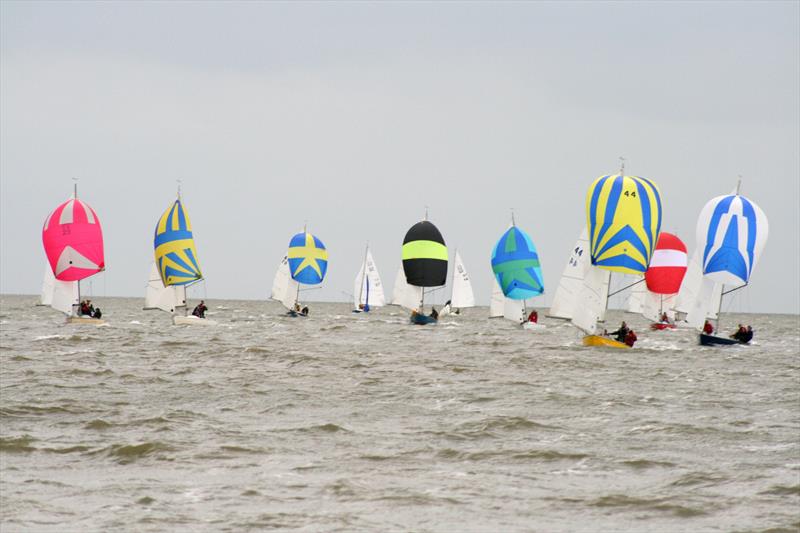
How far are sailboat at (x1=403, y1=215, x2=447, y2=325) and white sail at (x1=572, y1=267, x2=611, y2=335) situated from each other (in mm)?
25065

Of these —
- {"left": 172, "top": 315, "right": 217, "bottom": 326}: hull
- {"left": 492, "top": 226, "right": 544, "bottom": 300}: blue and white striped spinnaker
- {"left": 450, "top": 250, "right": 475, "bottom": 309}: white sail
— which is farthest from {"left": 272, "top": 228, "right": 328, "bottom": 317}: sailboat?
{"left": 492, "top": 226, "right": 544, "bottom": 300}: blue and white striped spinnaker

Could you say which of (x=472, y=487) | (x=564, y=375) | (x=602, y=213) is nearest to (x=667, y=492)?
(x=472, y=487)

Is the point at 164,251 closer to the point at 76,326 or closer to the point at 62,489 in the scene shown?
the point at 76,326

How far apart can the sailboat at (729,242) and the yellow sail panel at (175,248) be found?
27930 millimetres

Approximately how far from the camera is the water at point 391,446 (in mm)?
12805

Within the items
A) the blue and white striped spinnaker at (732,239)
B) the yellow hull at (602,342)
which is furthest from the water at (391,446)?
the blue and white striped spinnaker at (732,239)

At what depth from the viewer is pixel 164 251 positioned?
5978 centimetres

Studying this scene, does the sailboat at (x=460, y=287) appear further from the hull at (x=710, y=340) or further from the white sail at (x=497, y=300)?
the hull at (x=710, y=340)

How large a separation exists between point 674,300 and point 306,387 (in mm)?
44713

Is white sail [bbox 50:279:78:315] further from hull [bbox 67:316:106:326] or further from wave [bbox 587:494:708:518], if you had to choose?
wave [bbox 587:494:708:518]

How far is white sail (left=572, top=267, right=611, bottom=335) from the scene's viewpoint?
43.6m

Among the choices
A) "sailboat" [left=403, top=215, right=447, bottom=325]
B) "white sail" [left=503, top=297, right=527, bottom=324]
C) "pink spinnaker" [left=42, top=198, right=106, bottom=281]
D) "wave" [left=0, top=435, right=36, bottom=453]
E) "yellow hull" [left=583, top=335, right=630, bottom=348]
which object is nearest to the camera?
"wave" [left=0, top=435, right=36, bottom=453]

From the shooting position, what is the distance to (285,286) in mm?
84125

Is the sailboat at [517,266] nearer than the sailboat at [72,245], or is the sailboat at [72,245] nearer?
the sailboat at [72,245]
